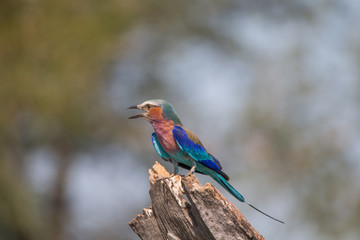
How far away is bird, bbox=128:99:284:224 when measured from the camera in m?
7.47

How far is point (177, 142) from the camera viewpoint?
754cm

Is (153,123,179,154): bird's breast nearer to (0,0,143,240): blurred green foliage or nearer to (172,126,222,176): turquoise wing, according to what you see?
(172,126,222,176): turquoise wing

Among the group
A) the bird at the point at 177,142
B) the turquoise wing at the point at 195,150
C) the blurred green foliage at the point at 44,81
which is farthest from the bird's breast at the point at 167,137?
the blurred green foliage at the point at 44,81

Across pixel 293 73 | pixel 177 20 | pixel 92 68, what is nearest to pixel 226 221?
pixel 92 68

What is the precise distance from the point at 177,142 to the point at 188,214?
3.35 ft

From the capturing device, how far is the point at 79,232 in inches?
961

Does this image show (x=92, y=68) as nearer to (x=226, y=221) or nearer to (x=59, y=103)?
(x=59, y=103)

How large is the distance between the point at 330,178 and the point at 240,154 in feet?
12.7

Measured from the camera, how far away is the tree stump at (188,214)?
256 inches

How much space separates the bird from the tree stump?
356 millimetres

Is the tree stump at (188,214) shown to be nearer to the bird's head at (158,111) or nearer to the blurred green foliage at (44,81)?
the bird's head at (158,111)

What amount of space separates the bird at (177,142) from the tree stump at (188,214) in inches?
14.0

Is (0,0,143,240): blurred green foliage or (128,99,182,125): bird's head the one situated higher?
(0,0,143,240): blurred green foliage

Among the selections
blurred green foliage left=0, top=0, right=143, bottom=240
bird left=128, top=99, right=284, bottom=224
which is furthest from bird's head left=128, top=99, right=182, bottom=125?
blurred green foliage left=0, top=0, right=143, bottom=240
